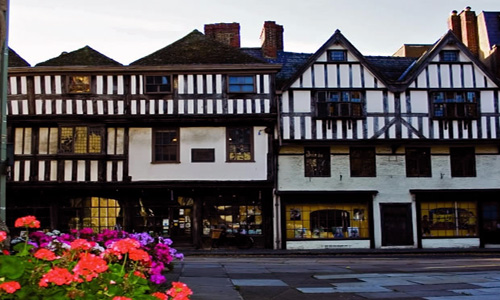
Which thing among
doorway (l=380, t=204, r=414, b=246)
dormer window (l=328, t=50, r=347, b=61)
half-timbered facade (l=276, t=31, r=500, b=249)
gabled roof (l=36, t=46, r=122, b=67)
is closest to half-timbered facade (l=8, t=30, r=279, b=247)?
gabled roof (l=36, t=46, r=122, b=67)

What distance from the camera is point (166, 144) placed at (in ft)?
76.3

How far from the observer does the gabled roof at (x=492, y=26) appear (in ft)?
90.4

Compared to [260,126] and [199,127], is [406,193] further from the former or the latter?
[199,127]

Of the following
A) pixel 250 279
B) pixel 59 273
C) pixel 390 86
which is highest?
pixel 390 86

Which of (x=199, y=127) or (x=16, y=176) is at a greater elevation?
(x=199, y=127)

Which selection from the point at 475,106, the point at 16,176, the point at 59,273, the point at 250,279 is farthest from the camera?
the point at 475,106

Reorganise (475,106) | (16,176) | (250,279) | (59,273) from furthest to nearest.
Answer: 1. (475,106)
2. (16,176)
3. (250,279)
4. (59,273)

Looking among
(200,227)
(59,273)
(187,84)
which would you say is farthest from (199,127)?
(59,273)

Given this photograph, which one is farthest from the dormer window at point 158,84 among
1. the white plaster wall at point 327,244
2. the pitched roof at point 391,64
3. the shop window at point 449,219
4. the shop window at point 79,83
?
the shop window at point 449,219

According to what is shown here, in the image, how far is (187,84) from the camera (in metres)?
23.2

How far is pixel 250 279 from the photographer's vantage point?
40.7 ft

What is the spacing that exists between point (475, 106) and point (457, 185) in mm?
3538

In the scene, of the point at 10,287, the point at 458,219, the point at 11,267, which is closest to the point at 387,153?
the point at 458,219

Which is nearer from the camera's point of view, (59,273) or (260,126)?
(59,273)
